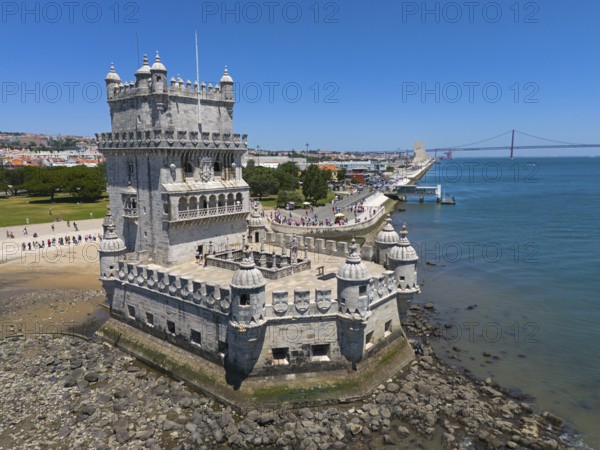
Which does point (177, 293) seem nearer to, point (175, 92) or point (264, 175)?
point (175, 92)

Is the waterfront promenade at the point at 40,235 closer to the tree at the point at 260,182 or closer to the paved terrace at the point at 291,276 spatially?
the paved terrace at the point at 291,276

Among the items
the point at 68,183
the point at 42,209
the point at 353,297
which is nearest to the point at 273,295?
the point at 353,297

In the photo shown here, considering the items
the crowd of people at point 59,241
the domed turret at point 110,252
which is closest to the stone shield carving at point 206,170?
the domed turret at point 110,252

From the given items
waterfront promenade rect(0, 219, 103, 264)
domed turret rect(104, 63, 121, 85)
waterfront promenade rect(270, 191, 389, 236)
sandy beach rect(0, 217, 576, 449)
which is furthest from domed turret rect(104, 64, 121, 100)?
waterfront promenade rect(270, 191, 389, 236)

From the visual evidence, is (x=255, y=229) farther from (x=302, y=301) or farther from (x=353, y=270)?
(x=353, y=270)

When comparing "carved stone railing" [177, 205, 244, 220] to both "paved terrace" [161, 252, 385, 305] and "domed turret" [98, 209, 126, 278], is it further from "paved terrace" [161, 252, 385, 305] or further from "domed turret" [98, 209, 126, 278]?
"domed turret" [98, 209, 126, 278]
